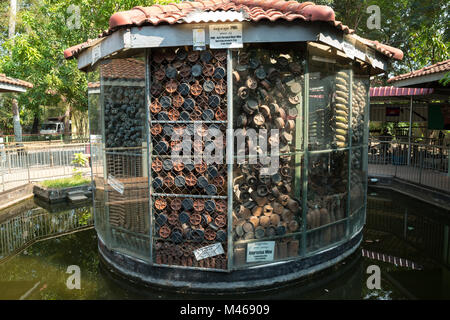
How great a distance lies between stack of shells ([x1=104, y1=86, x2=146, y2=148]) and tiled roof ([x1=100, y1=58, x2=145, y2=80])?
0.63ft

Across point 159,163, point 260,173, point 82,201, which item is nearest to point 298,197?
point 260,173

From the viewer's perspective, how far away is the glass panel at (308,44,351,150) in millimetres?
5333

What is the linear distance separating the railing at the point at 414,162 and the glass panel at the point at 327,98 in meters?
5.55

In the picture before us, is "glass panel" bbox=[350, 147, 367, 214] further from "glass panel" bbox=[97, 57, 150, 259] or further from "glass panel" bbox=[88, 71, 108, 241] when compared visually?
"glass panel" bbox=[88, 71, 108, 241]

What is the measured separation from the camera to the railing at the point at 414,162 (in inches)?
427

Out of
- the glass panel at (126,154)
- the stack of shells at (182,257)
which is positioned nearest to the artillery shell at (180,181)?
the glass panel at (126,154)

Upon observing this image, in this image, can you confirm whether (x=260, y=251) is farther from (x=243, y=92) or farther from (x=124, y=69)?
(x=124, y=69)

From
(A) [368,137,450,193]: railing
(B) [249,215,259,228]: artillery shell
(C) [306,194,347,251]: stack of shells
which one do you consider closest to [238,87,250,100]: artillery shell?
(B) [249,215,259,228]: artillery shell

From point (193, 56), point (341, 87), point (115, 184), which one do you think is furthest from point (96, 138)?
A: point (341, 87)

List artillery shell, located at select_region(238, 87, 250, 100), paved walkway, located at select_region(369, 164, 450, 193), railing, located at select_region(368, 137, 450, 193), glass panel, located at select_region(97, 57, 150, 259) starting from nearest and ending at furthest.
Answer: artillery shell, located at select_region(238, 87, 250, 100), glass panel, located at select_region(97, 57, 150, 259), paved walkway, located at select_region(369, 164, 450, 193), railing, located at select_region(368, 137, 450, 193)

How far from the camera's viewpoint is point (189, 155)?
16.0 feet

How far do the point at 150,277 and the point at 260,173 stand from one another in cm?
225

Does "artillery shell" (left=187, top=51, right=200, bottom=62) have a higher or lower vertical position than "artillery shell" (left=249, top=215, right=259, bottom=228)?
higher

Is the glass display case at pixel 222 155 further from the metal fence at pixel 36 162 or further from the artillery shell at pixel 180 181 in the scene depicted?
the metal fence at pixel 36 162
